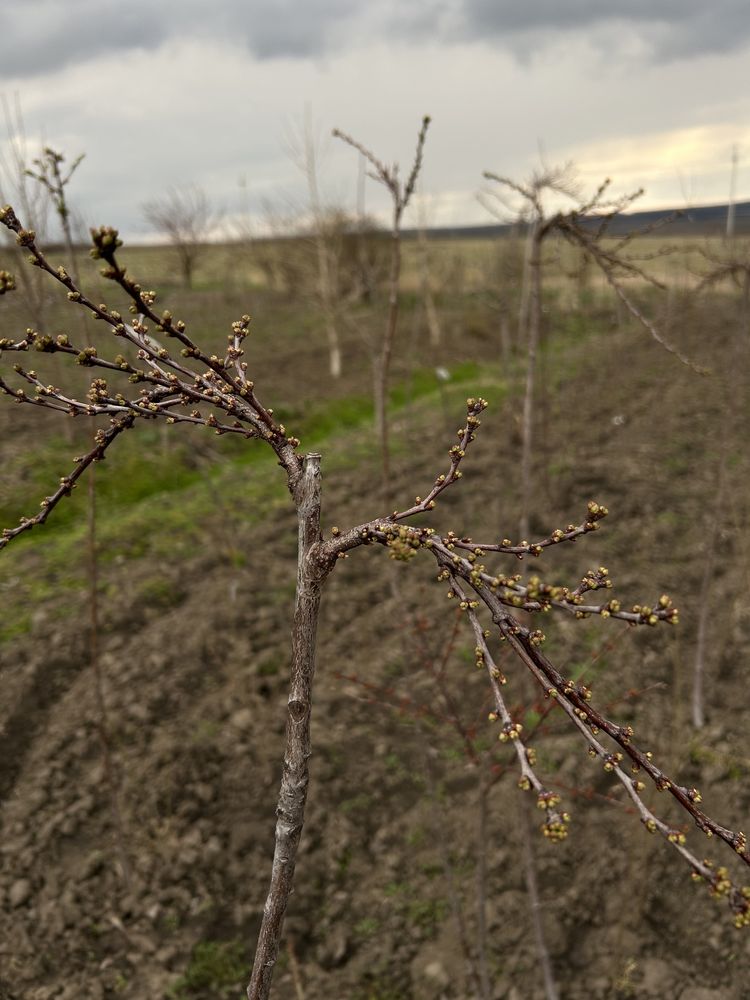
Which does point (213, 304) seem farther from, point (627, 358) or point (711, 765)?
point (711, 765)

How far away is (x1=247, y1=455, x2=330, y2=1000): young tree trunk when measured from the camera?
5.27 feet

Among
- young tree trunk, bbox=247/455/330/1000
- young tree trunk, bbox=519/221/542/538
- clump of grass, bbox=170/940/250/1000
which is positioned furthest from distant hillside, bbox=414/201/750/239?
clump of grass, bbox=170/940/250/1000

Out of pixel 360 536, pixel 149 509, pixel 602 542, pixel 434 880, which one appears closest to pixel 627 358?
pixel 602 542

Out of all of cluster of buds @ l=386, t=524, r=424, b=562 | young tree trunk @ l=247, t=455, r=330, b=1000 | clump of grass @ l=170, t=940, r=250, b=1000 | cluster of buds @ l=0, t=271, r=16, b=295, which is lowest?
clump of grass @ l=170, t=940, r=250, b=1000

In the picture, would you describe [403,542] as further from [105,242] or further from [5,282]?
[5,282]

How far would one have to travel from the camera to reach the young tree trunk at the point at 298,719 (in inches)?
63.2

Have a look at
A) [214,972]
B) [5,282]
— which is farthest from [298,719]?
[214,972]

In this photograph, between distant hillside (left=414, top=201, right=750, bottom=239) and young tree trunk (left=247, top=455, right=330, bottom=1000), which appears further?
distant hillside (left=414, top=201, right=750, bottom=239)

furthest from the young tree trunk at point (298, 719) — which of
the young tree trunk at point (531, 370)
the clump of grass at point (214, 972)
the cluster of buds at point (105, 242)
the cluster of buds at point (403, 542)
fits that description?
the clump of grass at point (214, 972)

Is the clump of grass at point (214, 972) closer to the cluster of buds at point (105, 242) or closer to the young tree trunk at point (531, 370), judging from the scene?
the young tree trunk at point (531, 370)

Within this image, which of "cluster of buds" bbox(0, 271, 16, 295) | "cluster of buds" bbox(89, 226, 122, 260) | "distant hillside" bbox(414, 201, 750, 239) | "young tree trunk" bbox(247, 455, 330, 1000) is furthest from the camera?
"distant hillside" bbox(414, 201, 750, 239)

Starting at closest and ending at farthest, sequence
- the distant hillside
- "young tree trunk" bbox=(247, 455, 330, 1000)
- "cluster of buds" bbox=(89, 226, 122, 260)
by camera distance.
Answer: "cluster of buds" bbox=(89, 226, 122, 260), "young tree trunk" bbox=(247, 455, 330, 1000), the distant hillside

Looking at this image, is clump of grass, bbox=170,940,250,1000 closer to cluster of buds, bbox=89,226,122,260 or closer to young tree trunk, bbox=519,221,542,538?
young tree trunk, bbox=519,221,542,538

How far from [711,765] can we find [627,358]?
1431 centimetres
